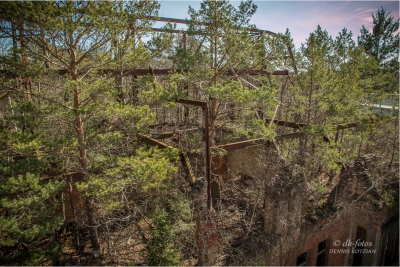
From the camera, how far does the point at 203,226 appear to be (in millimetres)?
6570

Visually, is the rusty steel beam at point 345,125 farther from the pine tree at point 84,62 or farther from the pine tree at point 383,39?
the pine tree at point 383,39

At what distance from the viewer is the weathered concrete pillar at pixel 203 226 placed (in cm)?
654

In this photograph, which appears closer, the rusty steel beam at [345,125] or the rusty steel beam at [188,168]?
the rusty steel beam at [188,168]

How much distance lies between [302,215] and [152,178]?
5949mm

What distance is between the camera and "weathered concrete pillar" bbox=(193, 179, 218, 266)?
6.54 meters

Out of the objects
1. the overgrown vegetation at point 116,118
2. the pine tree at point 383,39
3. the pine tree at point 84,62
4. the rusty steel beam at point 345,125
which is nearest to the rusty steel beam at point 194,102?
the overgrown vegetation at point 116,118

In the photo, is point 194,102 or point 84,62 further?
point 84,62

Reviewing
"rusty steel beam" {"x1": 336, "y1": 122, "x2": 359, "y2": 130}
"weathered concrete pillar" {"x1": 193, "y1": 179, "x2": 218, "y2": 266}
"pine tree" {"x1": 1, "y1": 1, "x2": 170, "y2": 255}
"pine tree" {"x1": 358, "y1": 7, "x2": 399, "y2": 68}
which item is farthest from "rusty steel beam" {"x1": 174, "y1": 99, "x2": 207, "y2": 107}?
"pine tree" {"x1": 358, "y1": 7, "x2": 399, "y2": 68}

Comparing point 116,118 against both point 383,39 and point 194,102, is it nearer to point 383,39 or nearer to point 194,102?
point 194,102

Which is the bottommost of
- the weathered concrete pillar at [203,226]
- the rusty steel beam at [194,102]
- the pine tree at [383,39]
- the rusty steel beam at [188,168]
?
the weathered concrete pillar at [203,226]

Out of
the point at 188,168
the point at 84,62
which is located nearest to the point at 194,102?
the point at 188,168

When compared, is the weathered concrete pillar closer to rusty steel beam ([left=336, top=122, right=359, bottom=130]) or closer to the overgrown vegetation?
the overgrown vegetation

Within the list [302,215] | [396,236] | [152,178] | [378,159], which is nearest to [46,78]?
[152,178]

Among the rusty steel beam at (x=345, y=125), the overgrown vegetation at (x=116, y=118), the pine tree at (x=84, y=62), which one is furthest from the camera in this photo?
the rusty steel beam at (x=345, y=125)
